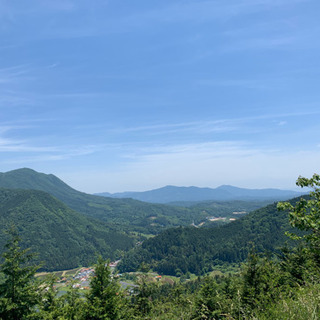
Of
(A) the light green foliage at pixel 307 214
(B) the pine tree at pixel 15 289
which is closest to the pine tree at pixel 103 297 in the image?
(B) the pine tree at pixel 15 289

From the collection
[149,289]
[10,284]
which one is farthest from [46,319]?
[149,289]

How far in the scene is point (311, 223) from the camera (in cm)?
952

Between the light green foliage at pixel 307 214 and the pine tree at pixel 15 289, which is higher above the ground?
the light green foliage at pixel 307 214

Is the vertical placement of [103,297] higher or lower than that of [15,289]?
lower

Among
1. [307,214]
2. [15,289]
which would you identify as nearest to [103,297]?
[15,289]

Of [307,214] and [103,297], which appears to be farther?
[103,297]

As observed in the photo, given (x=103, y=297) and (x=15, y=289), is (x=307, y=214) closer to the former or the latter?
(x=103, y=297)

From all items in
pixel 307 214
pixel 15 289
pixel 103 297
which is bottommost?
pixel 103 297

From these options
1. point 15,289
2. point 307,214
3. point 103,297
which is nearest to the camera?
point 307,214

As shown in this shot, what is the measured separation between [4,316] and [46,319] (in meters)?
3.65

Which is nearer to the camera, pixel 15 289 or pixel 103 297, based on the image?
pixel 15 289

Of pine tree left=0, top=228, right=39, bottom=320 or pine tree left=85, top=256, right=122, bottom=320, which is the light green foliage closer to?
pine tree left=85, top=256, right=122, bottom=320

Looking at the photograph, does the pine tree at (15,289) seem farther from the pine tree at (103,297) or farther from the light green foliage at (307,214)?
the light green foliage at (307,214)

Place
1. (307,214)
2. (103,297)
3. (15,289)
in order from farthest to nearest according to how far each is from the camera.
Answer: (103,297), (15,289), (307,214)
